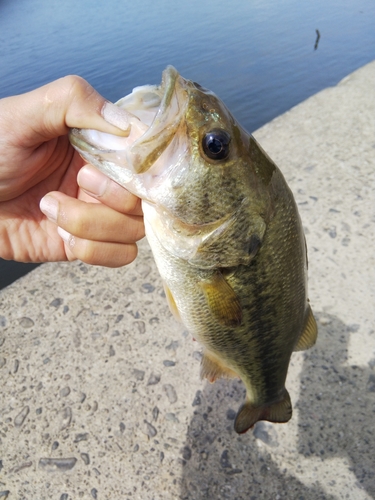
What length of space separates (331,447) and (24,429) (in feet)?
5.23

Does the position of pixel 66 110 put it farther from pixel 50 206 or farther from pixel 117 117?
pixel 50 206

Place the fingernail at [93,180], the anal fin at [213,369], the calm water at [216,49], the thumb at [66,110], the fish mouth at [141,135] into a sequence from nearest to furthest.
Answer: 1. the fish mouth at [141,135]
2. the thumb at [66,110]
3. the fingernail at [93,180]
4. the anal fin at [213,369]
5. the calm water at [216,49]

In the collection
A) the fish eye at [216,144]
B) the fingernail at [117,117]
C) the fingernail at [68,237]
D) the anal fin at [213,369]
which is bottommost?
the anal fin at [213,369]

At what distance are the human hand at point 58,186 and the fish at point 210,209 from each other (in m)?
0.11

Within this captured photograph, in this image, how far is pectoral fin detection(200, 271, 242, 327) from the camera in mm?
1422

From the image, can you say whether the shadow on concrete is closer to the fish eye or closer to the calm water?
Answer: the fish eye

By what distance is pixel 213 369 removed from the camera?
1848mm

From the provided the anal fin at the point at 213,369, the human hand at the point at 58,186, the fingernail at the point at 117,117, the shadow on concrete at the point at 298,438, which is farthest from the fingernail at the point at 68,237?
the shadow on concrete at the point at 298,438

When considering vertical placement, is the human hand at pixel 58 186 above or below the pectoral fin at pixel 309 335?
above

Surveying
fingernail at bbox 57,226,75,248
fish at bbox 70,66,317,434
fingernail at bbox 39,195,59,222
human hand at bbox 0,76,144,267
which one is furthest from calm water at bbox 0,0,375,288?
fish at bbox 70,66,317,434

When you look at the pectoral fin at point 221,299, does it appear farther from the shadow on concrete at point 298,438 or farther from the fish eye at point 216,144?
the shadow on concrete at point 298,438

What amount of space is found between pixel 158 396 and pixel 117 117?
1.60 meters

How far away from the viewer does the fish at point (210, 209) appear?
4.07 feet

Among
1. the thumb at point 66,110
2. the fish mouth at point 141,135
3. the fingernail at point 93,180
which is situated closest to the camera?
the fish mouth at point 141,135
